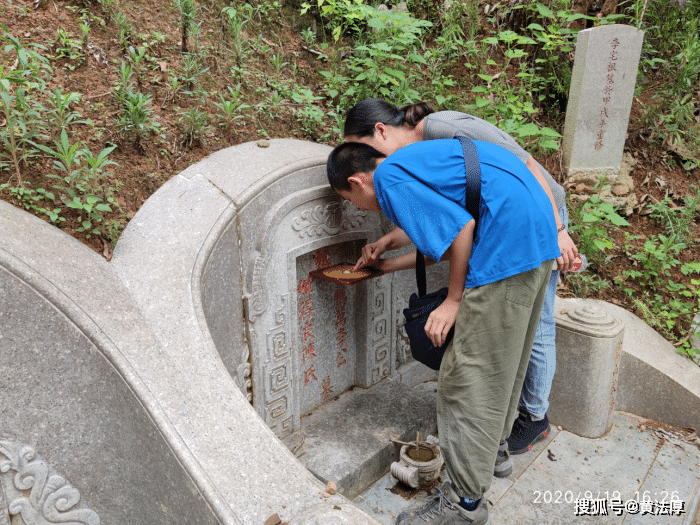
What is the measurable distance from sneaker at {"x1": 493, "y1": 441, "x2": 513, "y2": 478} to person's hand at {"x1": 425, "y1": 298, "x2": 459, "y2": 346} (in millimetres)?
1138

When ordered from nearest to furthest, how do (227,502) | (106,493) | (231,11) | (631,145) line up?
1. (227,502)
2. (106,493)
3. (231,11)
4. (631,145)

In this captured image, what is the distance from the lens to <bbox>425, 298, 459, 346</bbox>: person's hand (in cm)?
215

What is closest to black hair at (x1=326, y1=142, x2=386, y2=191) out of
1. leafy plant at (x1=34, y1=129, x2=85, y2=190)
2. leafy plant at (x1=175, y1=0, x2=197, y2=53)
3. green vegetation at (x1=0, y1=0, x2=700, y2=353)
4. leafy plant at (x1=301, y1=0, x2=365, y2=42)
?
green vegetation at (x1=0, y1=0, x2=700, y2=353)

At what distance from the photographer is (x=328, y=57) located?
4.07 meters

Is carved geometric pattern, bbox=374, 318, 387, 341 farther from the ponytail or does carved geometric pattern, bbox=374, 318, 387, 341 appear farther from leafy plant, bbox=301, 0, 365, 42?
leafy plant, bbox=301, 0, 365, 42

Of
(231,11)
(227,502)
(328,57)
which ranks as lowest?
(227,502)

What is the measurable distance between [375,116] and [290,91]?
120cm

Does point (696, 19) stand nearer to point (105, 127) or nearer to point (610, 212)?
point (610, 212)

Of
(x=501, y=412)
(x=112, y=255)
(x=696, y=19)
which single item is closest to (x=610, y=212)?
(x=501, y=412)

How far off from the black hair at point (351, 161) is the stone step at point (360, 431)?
151cm

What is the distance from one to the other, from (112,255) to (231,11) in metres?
2.24

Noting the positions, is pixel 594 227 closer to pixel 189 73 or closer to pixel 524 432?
pixel 524 432

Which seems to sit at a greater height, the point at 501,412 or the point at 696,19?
the point at 696,19

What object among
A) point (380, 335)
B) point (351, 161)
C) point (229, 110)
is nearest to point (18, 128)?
point (229, 110)
